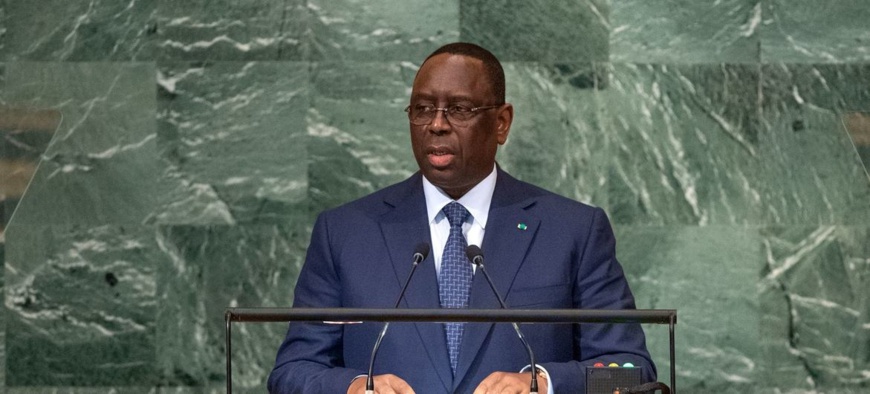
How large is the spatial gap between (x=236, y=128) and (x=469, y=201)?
6.37 feet

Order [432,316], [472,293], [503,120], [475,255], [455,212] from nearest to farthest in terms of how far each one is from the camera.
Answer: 1. [432,316]
2. [475,255]
3. [472,293]
4. [455,212]
5. [503,120]

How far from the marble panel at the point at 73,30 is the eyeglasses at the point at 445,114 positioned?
217cm

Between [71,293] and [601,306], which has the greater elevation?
[71,293]

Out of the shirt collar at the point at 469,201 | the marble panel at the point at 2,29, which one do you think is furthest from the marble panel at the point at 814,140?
the marble panel at the point at 2,29

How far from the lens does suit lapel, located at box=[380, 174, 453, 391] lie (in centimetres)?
374

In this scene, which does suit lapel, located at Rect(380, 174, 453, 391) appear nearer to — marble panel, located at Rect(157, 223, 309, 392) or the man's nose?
the man's nose

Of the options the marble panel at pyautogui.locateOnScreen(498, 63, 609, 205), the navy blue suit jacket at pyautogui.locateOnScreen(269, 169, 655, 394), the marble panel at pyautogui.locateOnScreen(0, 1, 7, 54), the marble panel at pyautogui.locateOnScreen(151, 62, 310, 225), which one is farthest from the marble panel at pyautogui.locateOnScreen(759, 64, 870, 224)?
the marble panel at pyautogui.locateOnScreen(0, 1, 7, 54)

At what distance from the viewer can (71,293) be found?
224 inches

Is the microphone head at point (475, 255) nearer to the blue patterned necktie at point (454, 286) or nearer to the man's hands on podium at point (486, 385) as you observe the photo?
the man's hands on podium at point (486, 385)

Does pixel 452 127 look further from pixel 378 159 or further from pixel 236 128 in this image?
pixel 236 128

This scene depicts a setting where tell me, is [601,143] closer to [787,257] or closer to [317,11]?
[787,257]

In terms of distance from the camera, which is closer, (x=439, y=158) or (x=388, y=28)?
(x=439, y=158)

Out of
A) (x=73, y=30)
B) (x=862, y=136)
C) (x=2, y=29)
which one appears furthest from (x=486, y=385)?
(x=2, y=29)

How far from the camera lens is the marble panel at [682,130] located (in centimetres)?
563
